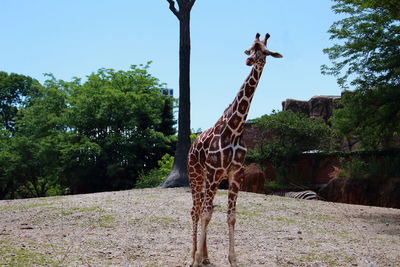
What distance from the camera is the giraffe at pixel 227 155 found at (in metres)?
6.43

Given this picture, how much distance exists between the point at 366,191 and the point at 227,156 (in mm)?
13780

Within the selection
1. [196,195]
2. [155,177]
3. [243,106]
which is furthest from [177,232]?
[155,177]

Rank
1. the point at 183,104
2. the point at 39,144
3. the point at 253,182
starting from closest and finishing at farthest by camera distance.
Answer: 1. the point at 183,104
2. the point at 253,182
3. the point at 39,144

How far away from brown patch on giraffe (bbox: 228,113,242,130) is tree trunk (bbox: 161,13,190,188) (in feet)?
33.9

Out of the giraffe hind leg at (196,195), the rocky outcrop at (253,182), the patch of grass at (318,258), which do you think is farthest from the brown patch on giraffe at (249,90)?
the rocky outcrop at (253,182)

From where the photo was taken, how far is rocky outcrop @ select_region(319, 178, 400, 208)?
17750mm

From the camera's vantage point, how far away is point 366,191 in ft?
60.8

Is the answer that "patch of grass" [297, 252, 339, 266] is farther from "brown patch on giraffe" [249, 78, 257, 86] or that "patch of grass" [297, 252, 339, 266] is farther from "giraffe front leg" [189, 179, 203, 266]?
"brown patch on giraffe" [249, 78, 257, 86]

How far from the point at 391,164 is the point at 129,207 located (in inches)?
456

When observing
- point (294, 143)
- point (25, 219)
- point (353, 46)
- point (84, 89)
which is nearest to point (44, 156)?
point (84, 89)

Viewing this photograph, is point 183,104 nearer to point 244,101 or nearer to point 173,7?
point 173,7

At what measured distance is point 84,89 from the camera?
26.5 m

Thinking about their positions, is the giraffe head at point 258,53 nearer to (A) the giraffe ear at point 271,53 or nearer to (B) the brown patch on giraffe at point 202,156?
(A) the giraffe ear at point 271,53

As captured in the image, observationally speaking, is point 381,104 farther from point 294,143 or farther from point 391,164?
point 294,143
